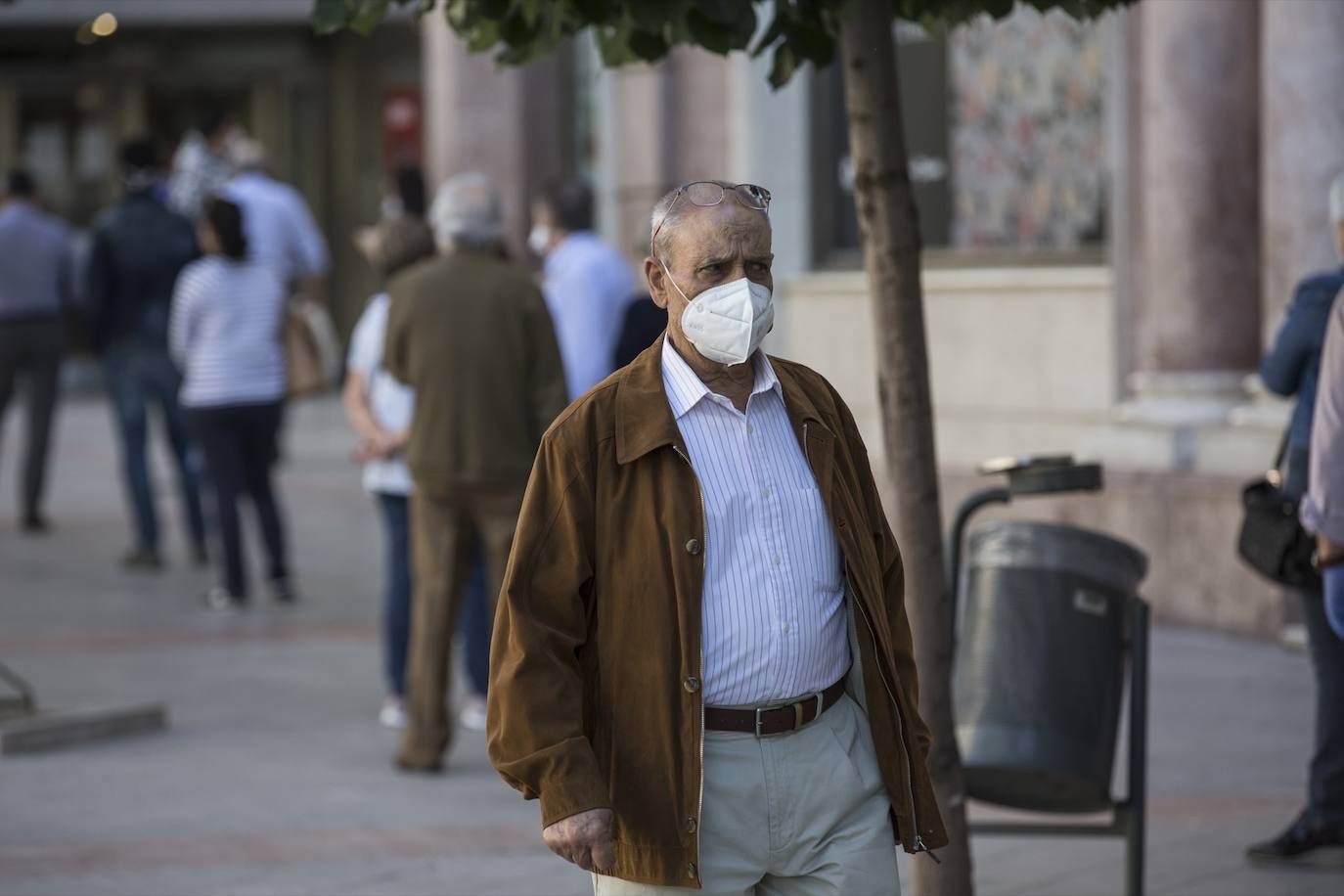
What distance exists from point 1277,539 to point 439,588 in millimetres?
2811

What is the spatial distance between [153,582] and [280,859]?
600 cm

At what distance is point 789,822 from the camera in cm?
335

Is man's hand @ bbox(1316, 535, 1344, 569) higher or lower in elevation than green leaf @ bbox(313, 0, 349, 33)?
lower

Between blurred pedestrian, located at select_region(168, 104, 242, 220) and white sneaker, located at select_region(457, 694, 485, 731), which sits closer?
white sneaker, located at select_region(457, 694, 485, 731)

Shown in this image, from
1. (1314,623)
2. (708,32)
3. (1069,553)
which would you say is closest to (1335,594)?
(1069,553)

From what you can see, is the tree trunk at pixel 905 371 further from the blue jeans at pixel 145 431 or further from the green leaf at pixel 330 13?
the blue jeans at pixel 145 431

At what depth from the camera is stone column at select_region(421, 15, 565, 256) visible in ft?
54.6

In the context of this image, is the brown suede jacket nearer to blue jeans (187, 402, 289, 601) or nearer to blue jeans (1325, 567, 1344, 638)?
blue jeans (1325, 567, 1344, 638)

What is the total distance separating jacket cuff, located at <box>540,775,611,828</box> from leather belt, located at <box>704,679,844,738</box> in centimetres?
21

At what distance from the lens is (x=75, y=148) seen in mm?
26094

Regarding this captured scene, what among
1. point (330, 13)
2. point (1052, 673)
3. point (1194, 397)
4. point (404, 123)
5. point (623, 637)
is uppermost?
point (404, 123)

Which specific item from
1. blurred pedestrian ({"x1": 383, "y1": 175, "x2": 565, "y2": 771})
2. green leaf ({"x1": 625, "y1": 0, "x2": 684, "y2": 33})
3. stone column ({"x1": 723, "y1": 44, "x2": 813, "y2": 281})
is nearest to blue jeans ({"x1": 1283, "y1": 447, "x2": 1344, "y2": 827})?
blurred pedestrian ({"x1": 383, "y1": 175, "x2": 565, "y2": 771})

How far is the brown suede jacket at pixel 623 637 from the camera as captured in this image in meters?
3.29

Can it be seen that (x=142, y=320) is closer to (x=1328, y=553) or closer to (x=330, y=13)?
(x=330, y=13)
